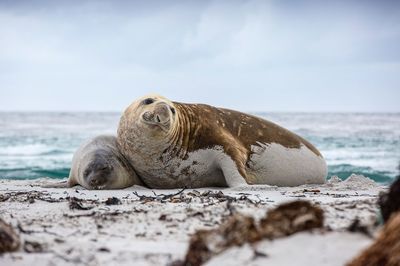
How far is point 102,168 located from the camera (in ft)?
25.6

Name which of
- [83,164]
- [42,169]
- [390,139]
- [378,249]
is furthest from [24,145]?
[378,249]

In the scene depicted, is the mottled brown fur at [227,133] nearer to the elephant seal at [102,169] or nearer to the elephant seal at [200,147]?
the elephant seal at [200,147]

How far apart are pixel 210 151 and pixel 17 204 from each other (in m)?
2.92

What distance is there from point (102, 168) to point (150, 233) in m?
4.07

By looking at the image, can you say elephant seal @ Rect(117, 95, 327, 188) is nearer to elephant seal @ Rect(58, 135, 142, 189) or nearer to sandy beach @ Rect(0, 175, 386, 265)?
elephant seal @ Rect(58, 135, 142, 189)

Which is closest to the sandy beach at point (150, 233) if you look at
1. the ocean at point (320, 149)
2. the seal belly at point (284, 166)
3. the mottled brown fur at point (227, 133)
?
the mottled brown fur at point (227, 133)

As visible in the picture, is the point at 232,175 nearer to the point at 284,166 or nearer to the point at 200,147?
the point at 200,147

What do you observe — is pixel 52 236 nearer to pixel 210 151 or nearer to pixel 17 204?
pixel 17 204

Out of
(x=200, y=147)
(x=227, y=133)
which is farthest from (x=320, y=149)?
(x=200, y=147)

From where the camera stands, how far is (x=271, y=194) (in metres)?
6.59

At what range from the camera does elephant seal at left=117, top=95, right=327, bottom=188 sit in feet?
25.0

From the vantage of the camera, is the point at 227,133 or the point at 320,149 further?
the point at 320,149

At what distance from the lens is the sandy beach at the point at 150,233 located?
8.93 feet

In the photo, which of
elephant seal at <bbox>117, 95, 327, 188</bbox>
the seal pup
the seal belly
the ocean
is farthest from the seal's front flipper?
the ocean
